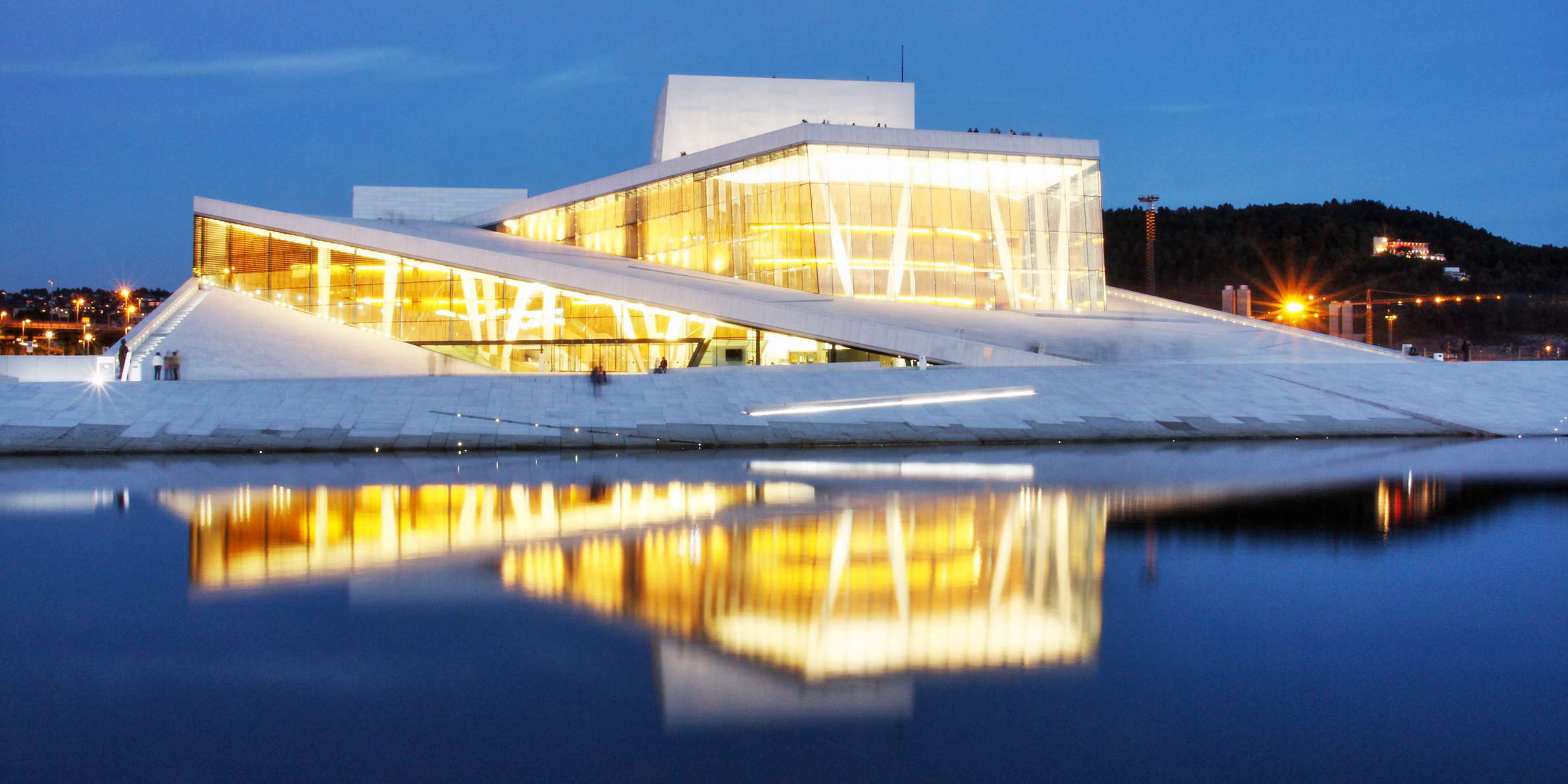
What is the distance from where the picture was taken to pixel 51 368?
26.3 metres

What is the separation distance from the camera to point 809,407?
57.6 feet

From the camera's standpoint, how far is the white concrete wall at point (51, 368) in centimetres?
2578

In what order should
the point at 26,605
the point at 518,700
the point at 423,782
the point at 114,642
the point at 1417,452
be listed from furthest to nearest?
the point at 1417,452 → the point at 26,605 → the point at 114,642 → the point at 518,700 → the point at 423,782

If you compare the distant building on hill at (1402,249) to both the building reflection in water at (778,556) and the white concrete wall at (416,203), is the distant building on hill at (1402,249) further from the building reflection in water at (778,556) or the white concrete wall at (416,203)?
the building reflection in water at (778,556)

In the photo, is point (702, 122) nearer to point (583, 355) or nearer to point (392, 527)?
point (583, 355)

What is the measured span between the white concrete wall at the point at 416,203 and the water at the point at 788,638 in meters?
31.1

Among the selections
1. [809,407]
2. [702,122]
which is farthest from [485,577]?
[702,122]

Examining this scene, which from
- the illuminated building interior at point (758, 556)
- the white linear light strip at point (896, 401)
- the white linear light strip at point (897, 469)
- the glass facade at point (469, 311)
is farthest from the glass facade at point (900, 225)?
the illuminated building interior at point (758, 556)

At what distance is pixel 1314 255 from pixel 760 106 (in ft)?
144

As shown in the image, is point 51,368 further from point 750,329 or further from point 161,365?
point 750,329

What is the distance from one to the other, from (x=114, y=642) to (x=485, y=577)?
5.59 feet

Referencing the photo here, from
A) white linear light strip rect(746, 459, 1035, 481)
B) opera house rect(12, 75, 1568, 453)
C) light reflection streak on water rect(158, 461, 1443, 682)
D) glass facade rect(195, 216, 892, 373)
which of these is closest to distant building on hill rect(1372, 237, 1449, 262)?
opera house rect(12, 75, 1568, 453)

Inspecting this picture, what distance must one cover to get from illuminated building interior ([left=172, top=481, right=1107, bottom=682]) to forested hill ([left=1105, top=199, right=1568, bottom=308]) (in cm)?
5184

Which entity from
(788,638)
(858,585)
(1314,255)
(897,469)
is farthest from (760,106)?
(1314,255)
